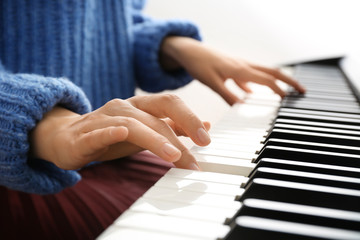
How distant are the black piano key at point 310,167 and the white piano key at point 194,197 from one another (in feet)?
0.30

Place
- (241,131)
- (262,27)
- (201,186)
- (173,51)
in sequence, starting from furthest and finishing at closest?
(262,27)
(173,51)
(241,131)
(201,186)

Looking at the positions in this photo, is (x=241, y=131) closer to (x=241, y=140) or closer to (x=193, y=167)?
(x=241, y=140)

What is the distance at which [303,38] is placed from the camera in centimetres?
213

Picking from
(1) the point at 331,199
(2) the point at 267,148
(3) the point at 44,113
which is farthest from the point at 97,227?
(1) the point at 331,199

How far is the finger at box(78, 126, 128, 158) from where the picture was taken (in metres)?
0.45

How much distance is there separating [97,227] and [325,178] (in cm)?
49

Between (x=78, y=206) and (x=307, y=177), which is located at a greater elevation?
(x=307, y=177)

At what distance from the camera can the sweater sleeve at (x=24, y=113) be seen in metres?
0.55

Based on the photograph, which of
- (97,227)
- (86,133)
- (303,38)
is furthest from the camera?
(303,38)

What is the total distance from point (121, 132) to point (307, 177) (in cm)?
20

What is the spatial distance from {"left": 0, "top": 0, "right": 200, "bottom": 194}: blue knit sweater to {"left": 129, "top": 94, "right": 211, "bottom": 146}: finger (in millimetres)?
160

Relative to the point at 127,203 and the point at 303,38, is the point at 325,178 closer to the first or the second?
the point at 127,203

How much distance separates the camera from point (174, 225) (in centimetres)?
34

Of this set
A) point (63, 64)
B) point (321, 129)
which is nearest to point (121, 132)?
point (321, 129)
